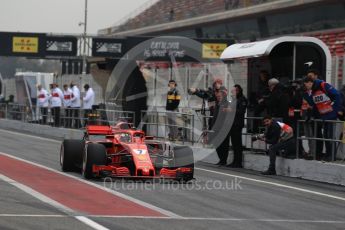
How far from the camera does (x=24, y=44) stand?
40.8 m

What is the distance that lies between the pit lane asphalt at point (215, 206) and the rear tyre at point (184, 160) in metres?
0.16

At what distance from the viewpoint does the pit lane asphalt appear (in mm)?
9780

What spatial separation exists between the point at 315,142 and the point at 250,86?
5.05 meters

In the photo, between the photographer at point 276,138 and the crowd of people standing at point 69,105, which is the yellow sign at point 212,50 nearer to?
the crowd of people standing at point 69,105

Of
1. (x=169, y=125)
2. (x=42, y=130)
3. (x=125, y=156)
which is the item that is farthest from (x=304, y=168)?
(x=42, y=130)

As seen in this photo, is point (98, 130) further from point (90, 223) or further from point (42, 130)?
point (42, 130)

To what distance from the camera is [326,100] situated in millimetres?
16531

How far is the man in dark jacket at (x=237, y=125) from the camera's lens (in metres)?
18.7

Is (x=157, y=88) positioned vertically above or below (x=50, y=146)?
above

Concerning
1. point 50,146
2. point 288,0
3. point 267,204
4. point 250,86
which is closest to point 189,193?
point 267,204

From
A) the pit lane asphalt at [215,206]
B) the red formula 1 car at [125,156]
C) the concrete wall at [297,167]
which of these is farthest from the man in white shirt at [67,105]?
the red formula 1 car at [125,156]

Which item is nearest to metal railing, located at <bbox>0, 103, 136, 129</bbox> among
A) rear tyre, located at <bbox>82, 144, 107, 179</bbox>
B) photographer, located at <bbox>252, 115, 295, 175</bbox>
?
photographer, located at <bbox>252, 115, 295, 175</bbox>

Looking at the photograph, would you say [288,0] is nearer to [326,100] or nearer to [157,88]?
[157,88]

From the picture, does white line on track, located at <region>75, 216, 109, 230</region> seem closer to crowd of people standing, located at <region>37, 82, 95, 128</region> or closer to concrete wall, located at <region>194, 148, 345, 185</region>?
concrete wall, located at <region>194, 148, 345, 185</region>
